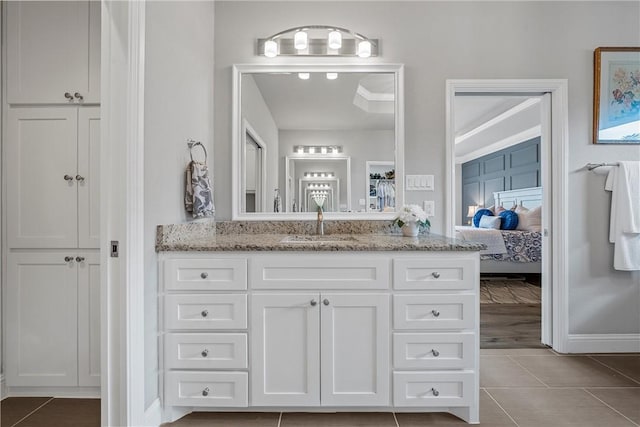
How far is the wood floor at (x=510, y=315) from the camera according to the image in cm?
270

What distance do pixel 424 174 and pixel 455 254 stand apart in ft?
2.89

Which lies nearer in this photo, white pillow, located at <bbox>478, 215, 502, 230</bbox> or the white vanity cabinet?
the white vanity cabinet

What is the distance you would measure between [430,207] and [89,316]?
2.14 meters

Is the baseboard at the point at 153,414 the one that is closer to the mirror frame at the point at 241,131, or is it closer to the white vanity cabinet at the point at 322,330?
the white vanity cabinet at the point at 322,330

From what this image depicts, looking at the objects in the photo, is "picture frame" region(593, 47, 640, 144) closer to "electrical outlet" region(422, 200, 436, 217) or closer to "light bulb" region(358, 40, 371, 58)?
"electrical outlet" region(422, 200, 436, 217)

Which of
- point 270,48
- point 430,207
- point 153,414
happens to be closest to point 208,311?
point 153,414

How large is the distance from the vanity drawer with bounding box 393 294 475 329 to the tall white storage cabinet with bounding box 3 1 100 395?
1586 mm

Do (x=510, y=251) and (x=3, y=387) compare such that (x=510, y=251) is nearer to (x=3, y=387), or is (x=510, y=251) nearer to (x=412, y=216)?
(x=412, y=216)

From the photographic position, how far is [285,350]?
1.66 m

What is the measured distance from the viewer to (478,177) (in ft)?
25.8

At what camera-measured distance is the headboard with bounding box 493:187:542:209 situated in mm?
5719

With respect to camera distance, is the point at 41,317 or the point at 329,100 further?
the point at 329,100

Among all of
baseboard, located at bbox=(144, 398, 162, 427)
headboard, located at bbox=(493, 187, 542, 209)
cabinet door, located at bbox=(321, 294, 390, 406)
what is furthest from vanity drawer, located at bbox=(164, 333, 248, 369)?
headboard, located at bbox=(493, 187, 542, 209)

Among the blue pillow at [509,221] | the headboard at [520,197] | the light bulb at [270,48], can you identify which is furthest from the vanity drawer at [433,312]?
the headboard at [520,197]
